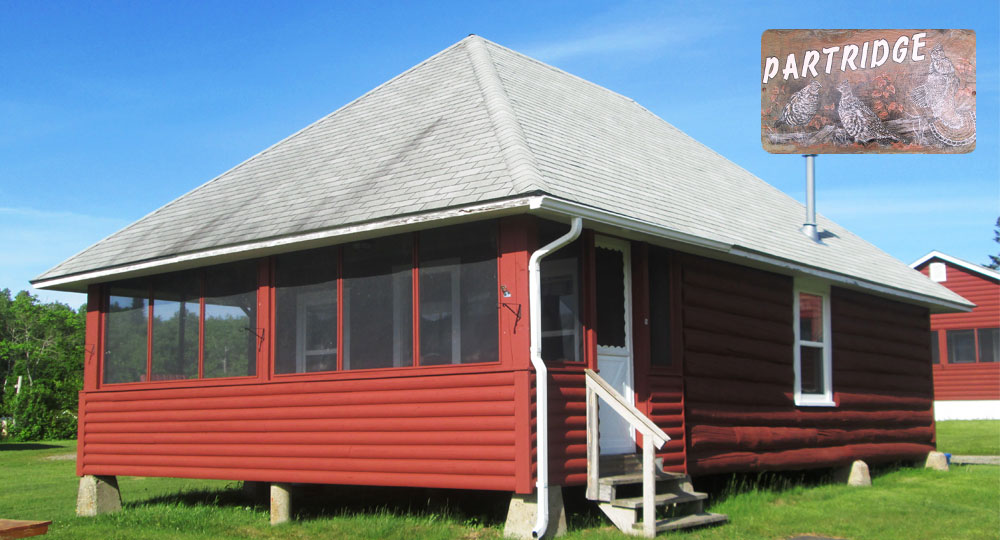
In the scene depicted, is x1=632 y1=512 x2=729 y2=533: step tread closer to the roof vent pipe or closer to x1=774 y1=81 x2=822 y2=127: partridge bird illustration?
the roof vent pipe

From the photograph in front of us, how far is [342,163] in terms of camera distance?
1264 cm

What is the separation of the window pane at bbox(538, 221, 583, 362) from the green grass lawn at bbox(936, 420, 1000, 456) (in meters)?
13.8

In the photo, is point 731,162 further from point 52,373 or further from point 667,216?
point 52,373

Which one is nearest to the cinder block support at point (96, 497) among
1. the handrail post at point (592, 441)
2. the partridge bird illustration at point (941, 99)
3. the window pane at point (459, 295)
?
the window pane at point (459, 295)

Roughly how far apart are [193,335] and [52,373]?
28.6m

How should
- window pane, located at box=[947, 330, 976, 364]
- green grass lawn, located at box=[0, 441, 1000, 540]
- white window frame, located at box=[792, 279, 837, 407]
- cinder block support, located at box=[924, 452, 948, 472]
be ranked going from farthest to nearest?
window pane, located at box=[947, 330, 976, 364]
cinder block support, located at box=[924, 452, 948, 472]
white window frame, located at box=[792, 279, 837, 407]
green grass lawn, located at box=[0, 441, 1000, 540]

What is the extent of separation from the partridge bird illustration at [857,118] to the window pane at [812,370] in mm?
3478

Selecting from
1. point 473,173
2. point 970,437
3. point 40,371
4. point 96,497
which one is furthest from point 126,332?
point 40,371

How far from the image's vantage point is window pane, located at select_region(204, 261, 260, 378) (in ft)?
39.3

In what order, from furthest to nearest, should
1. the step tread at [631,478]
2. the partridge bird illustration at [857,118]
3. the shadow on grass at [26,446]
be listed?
the shadow on grass at [26,446] → the partridge bird illustration at [857,118] → the step tread at [631,478]

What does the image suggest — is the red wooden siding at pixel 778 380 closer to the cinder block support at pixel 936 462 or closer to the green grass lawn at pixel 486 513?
the cinder block support at pixel 936 462

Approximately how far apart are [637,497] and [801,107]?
8818 mm

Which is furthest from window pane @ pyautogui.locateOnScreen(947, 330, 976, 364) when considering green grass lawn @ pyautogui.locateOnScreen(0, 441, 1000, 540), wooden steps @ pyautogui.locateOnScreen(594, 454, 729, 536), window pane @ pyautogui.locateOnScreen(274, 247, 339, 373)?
window pane @ pyautogui.locateOnScreen(274, 247, 339, 373)

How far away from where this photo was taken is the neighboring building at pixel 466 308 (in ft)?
32.2
